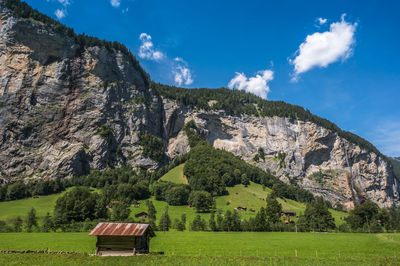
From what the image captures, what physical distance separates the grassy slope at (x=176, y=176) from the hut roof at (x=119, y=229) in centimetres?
12717

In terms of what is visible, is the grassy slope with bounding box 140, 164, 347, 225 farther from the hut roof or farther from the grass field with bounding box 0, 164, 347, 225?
the hut roof

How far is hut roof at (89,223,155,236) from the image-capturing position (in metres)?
29.7

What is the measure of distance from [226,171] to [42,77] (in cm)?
13389

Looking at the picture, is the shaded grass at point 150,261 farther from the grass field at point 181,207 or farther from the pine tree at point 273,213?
the grass field at point 181,207

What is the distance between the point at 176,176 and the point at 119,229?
451 ft

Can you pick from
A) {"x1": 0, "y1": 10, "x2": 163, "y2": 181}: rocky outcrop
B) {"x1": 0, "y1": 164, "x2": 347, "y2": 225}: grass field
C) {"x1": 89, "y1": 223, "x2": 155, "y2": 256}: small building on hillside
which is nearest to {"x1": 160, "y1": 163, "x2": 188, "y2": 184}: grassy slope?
{"x1": 0, "y1": 164, "x2": 347, "y2": 225}: grass field

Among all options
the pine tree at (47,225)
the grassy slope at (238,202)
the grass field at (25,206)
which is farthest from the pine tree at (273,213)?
the grass field at (25,206)

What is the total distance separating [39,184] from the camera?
127 meters

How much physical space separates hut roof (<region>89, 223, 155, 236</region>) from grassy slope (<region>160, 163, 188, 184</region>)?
127171 mm

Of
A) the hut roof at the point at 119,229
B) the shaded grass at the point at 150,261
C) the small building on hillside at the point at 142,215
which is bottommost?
the small building on hillside at the point at 142,215

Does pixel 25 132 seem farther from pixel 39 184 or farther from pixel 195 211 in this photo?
pixel 195 211

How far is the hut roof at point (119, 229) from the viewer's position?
2970 cm

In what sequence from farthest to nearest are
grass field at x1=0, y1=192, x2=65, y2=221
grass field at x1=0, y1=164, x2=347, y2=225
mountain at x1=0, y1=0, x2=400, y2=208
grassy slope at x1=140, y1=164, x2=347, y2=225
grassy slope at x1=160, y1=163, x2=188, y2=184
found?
grassy slope at x1=160, y1=163, x2=188, y2=184, mountain at x1=0, y1=0, x2=400, y2=208, grassy slope at x1=140, y1=164, x2=347, y2=225, grass field at x1=0, y1=164, x2=347, y2=225, grass field at x1=0, y1=192, x2=65, y2=221

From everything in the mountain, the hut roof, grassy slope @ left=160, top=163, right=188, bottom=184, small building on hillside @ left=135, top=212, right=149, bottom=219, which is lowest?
small building on hillside @ left=135, top=212, right=149, bottom=219
